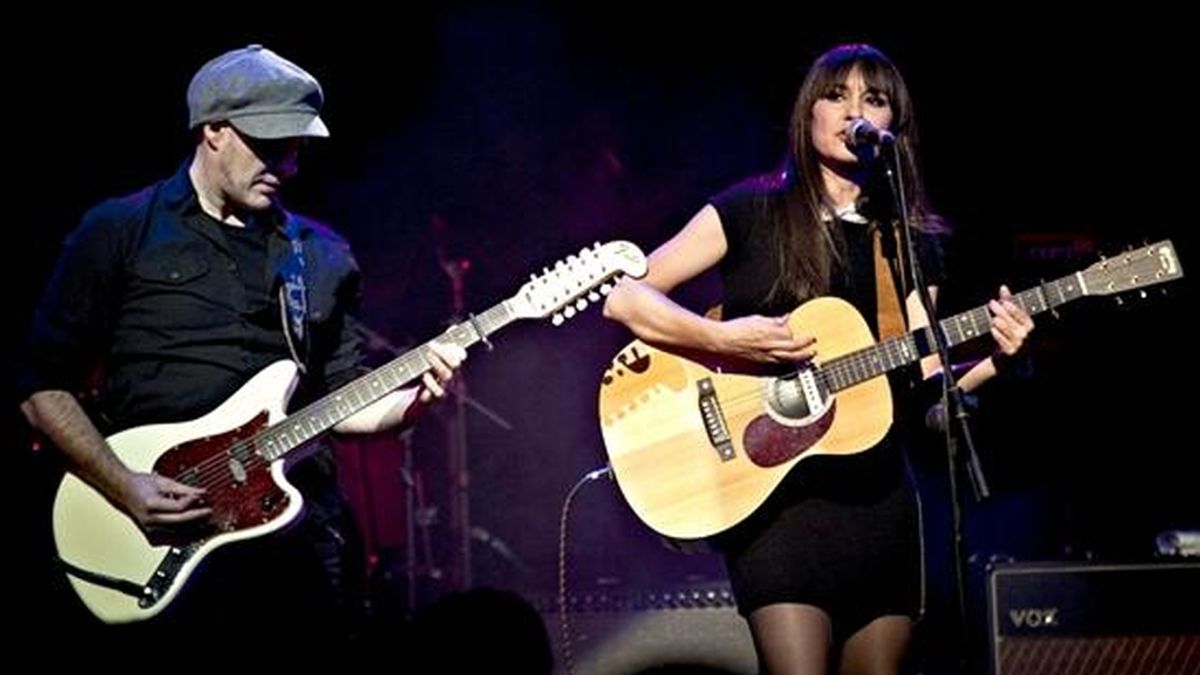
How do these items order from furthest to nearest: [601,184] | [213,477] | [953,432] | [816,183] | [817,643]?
1. [601,184]
2. [816,183]
3. [213,477]
4. [817,643]
5. [953,432]

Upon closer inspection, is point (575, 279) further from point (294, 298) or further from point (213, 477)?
point (213, 477)

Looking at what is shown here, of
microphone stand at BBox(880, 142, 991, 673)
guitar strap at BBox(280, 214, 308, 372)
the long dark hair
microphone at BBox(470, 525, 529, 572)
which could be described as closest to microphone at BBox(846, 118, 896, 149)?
microphone stand at BBox(880, 142, 991, 673)

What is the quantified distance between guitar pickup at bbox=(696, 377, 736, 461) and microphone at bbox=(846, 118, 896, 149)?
2.65 ft

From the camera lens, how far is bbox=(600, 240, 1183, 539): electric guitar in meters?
3.68

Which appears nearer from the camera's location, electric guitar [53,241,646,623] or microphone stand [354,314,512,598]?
electric guitar [53,241,646,623]

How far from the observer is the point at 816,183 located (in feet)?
12.6

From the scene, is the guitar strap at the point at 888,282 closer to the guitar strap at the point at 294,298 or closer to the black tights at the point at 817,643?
the black tights at the point at 817,643

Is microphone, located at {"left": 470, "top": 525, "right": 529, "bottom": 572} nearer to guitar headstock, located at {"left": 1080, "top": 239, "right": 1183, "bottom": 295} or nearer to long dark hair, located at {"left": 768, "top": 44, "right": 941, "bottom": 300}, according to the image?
long dark hair, located at {"left": 768, "top": 44, "right": 941, "bottom": 300}

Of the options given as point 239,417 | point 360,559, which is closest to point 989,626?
point 360,559

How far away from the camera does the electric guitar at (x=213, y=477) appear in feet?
12.0

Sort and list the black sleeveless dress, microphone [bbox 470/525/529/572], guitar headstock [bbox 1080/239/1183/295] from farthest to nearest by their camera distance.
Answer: microphone [bbox 470/525/529/572] < guitar headstock [bbox 1080/239/1183/295] < the black sleeveless dress

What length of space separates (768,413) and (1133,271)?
111 centimetres

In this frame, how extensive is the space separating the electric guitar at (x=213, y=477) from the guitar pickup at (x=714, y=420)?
40 cm

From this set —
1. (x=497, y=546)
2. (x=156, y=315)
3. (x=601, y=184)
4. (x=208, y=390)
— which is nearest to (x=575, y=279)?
(x=208, y=390)
